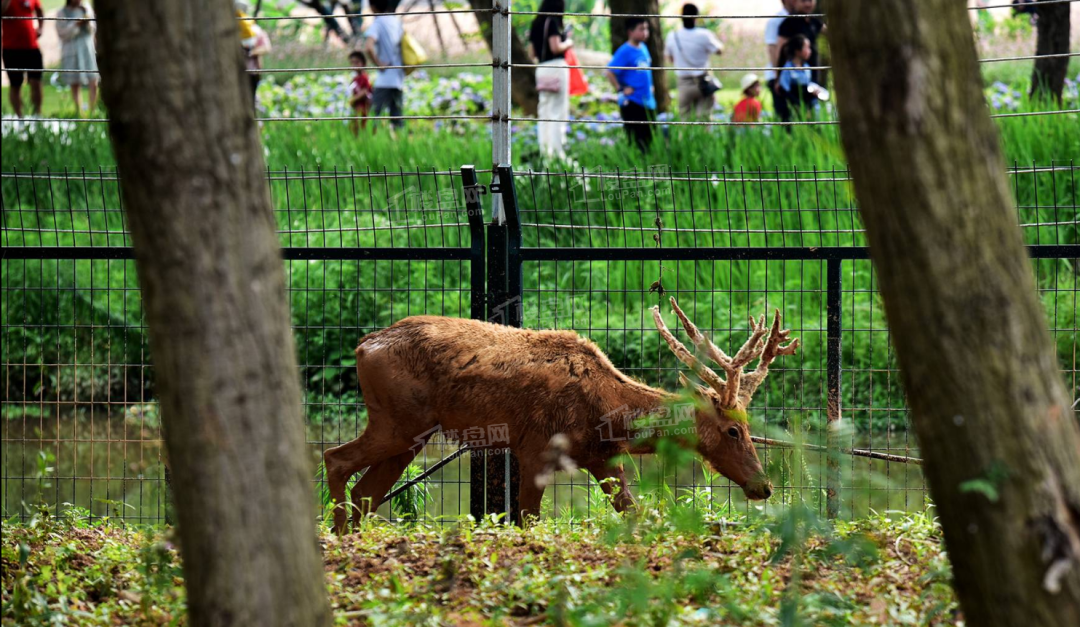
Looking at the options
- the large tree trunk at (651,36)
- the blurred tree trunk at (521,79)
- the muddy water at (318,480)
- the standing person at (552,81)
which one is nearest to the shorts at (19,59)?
the muddy water at (318,480)

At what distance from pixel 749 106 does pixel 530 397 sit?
340 inches

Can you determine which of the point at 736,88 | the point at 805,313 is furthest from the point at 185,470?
the point at 736,88

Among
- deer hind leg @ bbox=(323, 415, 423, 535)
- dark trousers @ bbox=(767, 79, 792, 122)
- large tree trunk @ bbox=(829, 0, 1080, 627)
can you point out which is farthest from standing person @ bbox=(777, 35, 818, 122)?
large tree trunk @ bbox=(829, 0, 1080, 627)

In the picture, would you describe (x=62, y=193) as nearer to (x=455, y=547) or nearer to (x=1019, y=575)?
(x=455, y=547)

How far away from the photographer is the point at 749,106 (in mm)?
13820

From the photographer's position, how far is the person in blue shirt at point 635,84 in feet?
42.8

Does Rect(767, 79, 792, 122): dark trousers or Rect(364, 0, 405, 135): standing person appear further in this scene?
Rect(364, 0, 405, 135): standing person

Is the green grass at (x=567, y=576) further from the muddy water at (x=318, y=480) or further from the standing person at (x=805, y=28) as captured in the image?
the standing person at (x=805, y=28)

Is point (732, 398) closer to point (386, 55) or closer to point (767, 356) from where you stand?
point (767, 356)

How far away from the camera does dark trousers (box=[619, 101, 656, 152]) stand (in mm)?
12930

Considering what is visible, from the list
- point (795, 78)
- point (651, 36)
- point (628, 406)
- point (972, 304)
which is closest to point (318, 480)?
point (628, 406)

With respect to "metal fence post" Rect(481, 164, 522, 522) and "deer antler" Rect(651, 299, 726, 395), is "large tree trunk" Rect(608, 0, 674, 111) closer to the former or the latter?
"metal fence post" Rect(481, 164, 522, 522)

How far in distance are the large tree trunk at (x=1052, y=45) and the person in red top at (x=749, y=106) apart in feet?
11.1

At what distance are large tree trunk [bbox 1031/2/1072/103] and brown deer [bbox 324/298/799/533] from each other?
992cm
